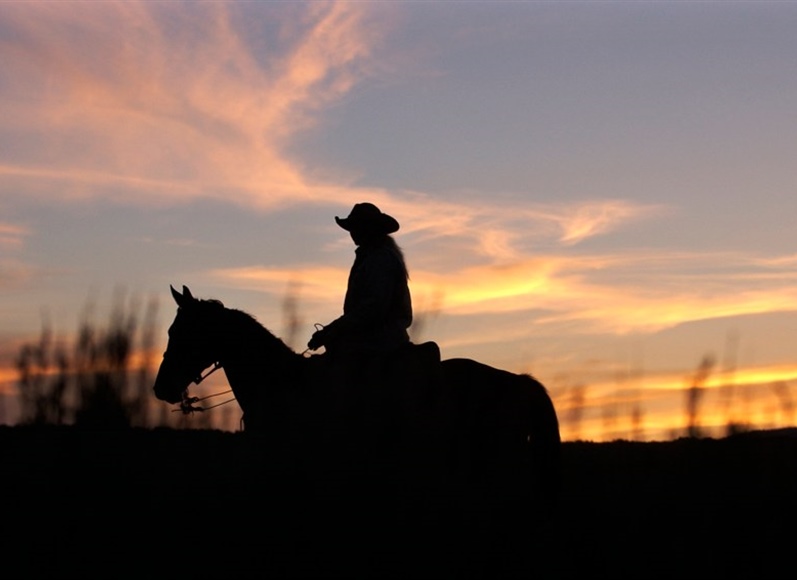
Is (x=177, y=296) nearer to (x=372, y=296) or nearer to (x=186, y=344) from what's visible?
(x=186, y=344)

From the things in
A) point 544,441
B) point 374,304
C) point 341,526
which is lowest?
point 341,526

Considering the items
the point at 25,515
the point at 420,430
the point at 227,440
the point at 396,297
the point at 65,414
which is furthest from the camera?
the point at 65,414

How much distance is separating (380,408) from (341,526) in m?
1.67

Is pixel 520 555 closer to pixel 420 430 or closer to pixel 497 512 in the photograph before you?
pixel 497 512

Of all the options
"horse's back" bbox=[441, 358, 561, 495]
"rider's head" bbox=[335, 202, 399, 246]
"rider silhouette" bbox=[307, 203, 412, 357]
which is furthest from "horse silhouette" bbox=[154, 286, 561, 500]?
"rider's head" bbox=[335, 202, 399, 246]

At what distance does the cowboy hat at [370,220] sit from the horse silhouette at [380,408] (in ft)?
3.72

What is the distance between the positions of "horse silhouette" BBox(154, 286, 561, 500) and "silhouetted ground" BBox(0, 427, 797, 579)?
1.13ft

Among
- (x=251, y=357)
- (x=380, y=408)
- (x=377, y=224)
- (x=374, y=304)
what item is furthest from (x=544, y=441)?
Result: (x=251, y=357)

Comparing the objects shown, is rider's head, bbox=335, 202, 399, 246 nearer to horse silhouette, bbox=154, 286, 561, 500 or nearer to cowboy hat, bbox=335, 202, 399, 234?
cowboy hat, bbox=335, 202, 399, 234

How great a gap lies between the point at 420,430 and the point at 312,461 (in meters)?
1.11

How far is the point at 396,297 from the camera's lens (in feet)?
31.6

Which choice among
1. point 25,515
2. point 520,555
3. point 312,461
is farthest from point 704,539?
point 25,515

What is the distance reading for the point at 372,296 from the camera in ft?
31.0

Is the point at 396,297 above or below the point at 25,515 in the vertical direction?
above
